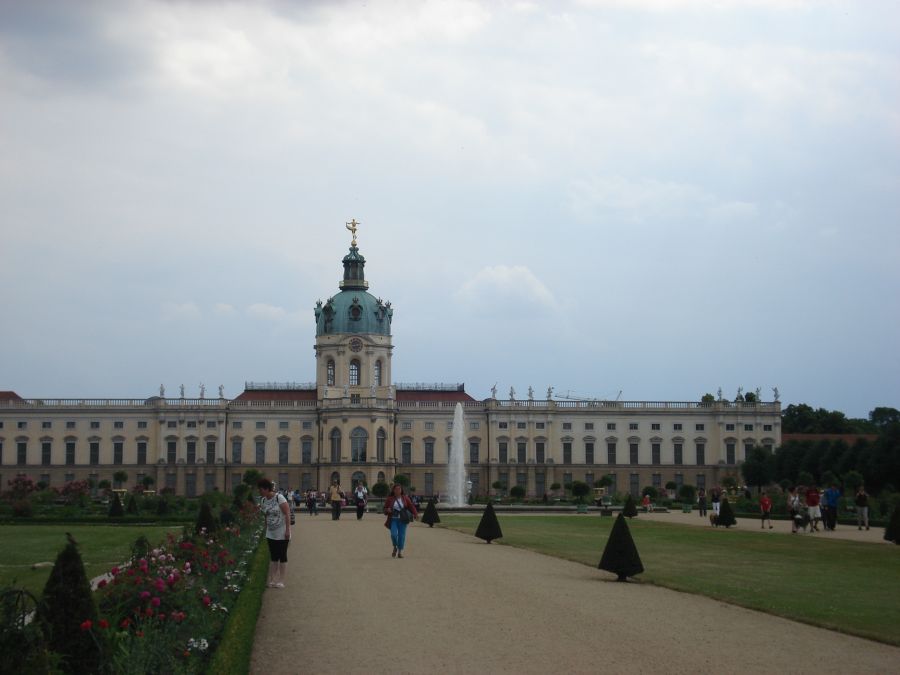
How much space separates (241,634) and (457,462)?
70.6 metres

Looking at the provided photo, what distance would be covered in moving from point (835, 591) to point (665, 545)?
10.8 meters

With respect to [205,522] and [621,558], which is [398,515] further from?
[621,558]

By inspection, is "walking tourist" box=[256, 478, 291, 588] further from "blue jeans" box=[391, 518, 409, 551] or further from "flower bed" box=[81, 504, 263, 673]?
"blue jeans" box=[391, 518, 409, 551]

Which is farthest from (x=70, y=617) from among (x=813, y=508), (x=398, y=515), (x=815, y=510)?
(x=815, y=510)

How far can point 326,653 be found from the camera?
11578 mm

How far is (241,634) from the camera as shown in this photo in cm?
1115

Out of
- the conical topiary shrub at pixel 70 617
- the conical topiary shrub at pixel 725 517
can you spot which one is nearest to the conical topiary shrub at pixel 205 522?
the conical topiary shrub at pixel 70 617

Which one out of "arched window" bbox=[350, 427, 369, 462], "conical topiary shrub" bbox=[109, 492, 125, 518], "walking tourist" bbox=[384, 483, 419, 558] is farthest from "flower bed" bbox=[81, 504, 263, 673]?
"arched window" bbox=[350, 427, 369, 462]

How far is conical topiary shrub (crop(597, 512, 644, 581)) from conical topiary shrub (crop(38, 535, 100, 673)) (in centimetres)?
1175

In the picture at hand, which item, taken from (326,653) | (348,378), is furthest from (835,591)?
(348,378)

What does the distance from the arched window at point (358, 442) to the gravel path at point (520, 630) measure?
67062mm

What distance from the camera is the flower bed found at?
8.23m

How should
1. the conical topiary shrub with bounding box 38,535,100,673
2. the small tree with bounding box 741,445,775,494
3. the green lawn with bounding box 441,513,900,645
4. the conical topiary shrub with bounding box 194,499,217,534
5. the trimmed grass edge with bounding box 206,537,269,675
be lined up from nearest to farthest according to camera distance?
1. the conical topiary shrub with bounding box 38,535,100,673
2. the trimmed grass edge with bounding box 206,537,269,675
3. the green lawn with bounding box 441,513,900,645
4. the conical topiary shrub with bounding box 194,499,217,534
5. the small tree with bounding box 741,445,775,494

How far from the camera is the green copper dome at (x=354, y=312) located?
90.2m
